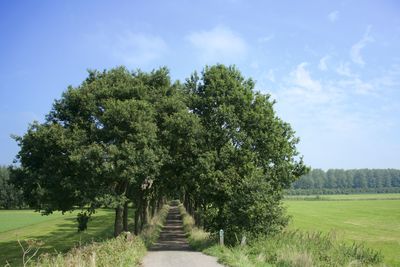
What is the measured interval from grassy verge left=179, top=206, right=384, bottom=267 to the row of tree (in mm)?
3236

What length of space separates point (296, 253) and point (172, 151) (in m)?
16.9

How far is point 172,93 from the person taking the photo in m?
35.5

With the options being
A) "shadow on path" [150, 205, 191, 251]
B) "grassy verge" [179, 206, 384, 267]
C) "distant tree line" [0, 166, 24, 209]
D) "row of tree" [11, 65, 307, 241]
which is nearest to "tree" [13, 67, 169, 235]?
"row of tree" [11, 65, 307, 241]

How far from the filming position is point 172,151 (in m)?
33.4

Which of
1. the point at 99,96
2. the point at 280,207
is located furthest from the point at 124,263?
the point at 99,96

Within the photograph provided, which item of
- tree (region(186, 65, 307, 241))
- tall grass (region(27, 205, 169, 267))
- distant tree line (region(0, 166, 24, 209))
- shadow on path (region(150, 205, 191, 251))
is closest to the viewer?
tall grass (region(27, 205, 169, 267))

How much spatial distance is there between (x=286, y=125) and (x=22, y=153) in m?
20.4

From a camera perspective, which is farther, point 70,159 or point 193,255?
point 70,159

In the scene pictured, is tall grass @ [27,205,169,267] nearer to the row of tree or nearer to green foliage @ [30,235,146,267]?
green foliage @ [30,235,146,267]

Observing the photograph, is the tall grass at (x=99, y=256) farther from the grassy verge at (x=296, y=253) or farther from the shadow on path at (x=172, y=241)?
the shadow on path at (x=172, y=241)

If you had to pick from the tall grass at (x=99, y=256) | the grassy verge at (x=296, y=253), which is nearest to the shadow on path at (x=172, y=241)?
the grassy verge at (x=296, y=253)

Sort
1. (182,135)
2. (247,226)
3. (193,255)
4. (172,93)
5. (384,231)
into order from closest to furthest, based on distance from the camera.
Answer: (193,255) → (247,226) → (182,135) → (172,93) → (384,231)

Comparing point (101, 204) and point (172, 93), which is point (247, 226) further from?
point (172, 93)

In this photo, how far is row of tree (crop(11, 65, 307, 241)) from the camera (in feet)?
92.2
